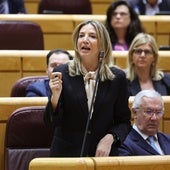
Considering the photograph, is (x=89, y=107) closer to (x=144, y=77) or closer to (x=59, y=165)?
(x=59, y=165)

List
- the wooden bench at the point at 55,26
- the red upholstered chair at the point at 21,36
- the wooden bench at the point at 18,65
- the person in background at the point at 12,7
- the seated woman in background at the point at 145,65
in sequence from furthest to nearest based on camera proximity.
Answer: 1. the person in background at the point at 12,7
2. the wooden bench at the point at 55,26
3. the red upholstered chair at the point at 21,36
4. the wooden bench at the point at 18,65
5. the seated woman in background at the point at 145,65

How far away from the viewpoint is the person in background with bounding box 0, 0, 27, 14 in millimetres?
3160

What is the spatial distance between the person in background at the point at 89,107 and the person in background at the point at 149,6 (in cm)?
167

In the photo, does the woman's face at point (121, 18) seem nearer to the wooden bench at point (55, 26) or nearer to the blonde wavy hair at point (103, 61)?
the wooden bench at point (55, 26)

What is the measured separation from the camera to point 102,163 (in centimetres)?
135

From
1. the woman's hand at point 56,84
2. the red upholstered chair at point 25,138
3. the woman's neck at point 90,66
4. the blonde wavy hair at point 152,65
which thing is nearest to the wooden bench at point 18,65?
the blonde wavy hair at point 152,65

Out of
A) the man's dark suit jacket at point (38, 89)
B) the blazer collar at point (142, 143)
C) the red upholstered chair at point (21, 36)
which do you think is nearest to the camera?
the blazer collar at point (142, 143)

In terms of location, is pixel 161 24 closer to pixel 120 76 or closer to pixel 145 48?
pixel 145 48

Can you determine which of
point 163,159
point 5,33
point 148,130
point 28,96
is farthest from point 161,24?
point 163,159

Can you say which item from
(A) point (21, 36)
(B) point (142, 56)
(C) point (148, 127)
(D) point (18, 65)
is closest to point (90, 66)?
(C) point (148, 127)

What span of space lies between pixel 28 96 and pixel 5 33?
631 millimetres

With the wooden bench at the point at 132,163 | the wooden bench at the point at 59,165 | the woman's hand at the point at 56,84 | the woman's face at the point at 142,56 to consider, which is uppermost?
the woman's hand at the point at 56,84

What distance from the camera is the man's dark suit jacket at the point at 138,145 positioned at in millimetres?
1720

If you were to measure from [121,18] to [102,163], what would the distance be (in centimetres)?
151
